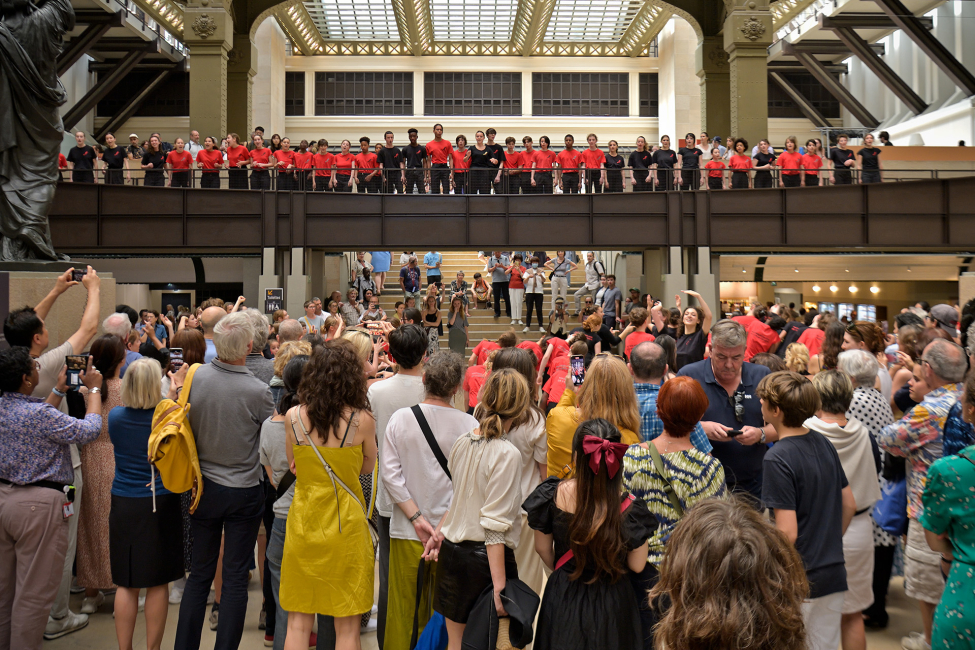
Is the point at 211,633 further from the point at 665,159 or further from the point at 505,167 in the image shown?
the point at 665,159

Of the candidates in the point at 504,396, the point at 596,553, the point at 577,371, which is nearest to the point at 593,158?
the point at 577,371

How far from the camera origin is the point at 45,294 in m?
6.36

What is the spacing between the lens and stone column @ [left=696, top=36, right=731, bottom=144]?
2580cm

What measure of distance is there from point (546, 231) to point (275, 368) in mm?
14171

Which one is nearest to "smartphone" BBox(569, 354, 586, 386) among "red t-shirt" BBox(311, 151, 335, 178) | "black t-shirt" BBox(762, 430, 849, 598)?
"black t-shirt" BBox(762, 430, 849, 598)

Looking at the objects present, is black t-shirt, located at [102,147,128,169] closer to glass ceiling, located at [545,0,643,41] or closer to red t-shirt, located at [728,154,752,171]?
red t-shirt, located at [728,154,752,171]

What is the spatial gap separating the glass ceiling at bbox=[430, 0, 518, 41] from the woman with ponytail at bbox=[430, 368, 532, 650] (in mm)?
31284

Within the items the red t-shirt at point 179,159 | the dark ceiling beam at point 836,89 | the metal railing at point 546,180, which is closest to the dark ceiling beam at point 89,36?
the metal railing at point 546,180

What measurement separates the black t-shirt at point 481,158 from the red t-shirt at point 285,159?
4530 millimetres

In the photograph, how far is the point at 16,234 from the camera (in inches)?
263

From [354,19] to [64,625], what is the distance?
3290 cm

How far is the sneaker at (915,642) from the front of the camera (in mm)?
4707

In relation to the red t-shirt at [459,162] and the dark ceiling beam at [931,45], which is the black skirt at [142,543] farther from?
the dark ceiling beam at [931,45]

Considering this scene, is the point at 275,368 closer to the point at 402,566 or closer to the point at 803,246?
the point at 402,566
